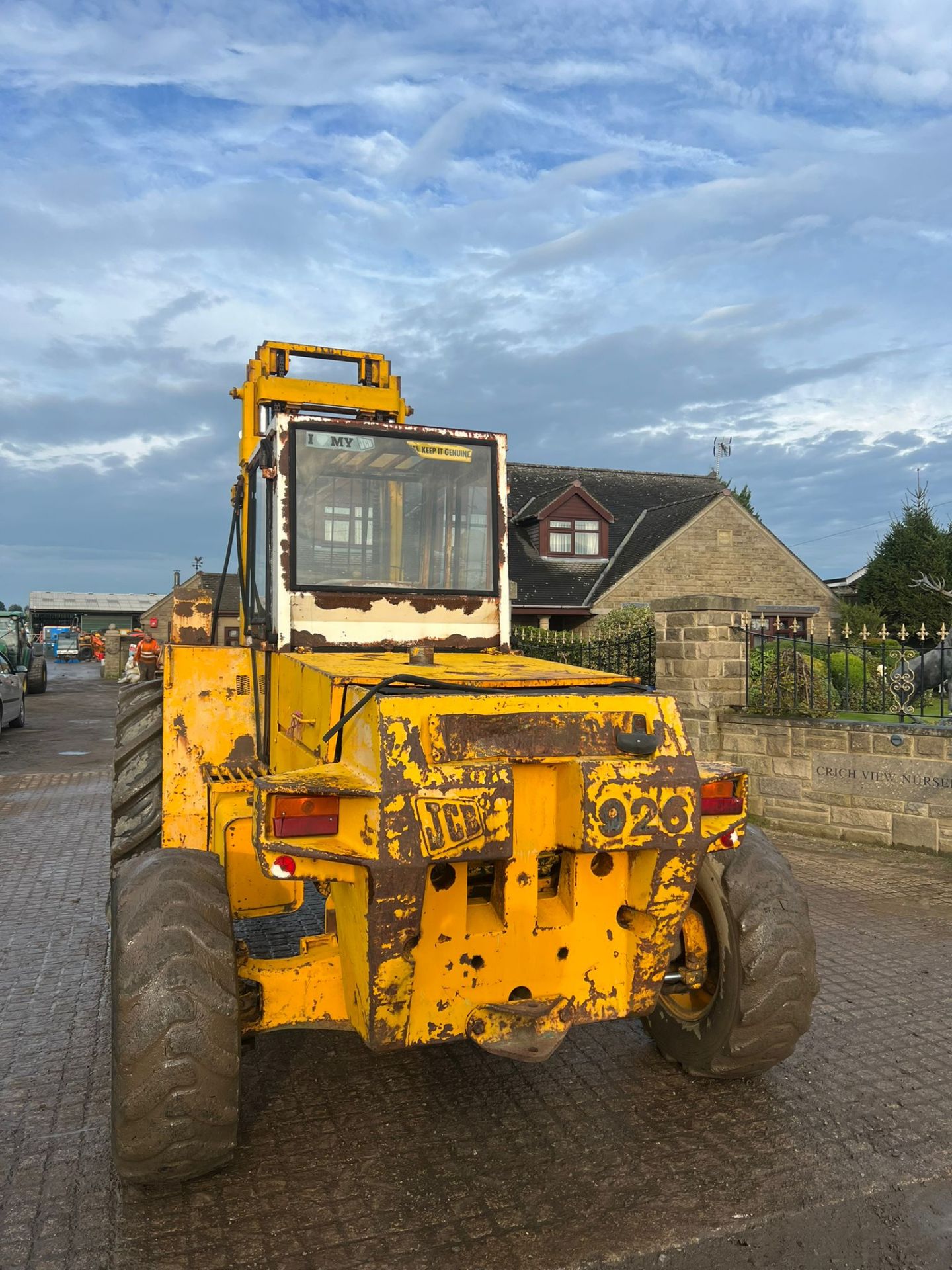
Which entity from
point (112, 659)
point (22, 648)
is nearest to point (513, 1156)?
point (22, 648)

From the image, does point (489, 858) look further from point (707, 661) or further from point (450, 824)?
point (707, 661)

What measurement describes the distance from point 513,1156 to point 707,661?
670cm

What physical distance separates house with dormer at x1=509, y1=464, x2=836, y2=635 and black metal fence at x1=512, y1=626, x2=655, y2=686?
12.7 metres

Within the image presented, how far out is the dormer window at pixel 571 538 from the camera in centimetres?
2878

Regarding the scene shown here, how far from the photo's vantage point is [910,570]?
87.6 ft

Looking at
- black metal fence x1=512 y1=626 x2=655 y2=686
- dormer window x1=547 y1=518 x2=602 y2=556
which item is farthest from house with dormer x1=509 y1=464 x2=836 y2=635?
black metal fence x1=512 y1=626 x2=655 y2=686

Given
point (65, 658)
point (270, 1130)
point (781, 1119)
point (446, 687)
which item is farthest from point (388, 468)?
point (65, 658)

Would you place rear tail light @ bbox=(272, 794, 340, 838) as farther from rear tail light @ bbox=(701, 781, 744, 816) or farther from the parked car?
the parked car

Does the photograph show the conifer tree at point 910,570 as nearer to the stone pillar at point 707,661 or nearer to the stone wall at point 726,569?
the stone wall at point 726,569

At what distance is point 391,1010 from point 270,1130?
975 millimetres

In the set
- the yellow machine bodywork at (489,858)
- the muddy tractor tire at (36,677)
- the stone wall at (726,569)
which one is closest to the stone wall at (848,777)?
the yellow machine bodywork at (489,858)

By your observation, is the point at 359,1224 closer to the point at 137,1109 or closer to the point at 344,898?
the point at 137,1109

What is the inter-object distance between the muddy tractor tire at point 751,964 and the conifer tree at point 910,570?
24.4 metres

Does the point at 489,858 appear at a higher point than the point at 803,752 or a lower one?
higher
